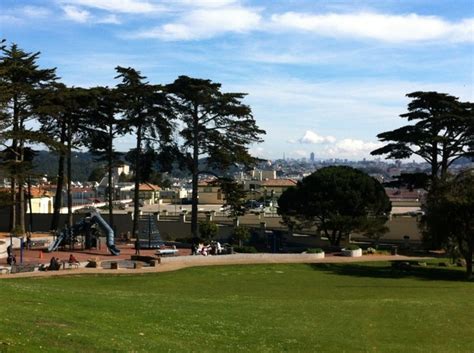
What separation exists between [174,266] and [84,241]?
13796 mm

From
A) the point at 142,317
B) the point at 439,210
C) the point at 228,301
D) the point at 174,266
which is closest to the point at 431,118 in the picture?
the point at 439,210

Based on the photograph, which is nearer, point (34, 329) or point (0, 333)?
point (0, 333)

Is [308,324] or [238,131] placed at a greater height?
[238,131]

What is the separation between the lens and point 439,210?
38406 millimetres

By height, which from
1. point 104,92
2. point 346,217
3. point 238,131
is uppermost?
point 104,92

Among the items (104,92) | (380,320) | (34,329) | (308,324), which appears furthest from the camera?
(104,92)

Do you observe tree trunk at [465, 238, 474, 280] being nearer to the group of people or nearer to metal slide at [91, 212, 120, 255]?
the group of people

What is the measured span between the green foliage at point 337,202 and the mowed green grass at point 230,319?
1962cm

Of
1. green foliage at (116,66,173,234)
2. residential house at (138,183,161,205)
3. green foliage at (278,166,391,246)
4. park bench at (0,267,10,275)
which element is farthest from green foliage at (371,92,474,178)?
residential house at (138,183,161,205)

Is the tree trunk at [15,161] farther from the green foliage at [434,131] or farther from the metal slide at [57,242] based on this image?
the green foliage at [434,131]

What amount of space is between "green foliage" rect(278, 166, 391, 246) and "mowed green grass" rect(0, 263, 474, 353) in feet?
64.4

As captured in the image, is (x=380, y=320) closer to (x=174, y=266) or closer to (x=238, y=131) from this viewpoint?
(x=174, y=266)

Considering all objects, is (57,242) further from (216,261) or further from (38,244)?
(216,261)

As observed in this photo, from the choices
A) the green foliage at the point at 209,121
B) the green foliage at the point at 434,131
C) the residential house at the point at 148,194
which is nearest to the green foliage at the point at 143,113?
the green foliage at the point at 209,121
